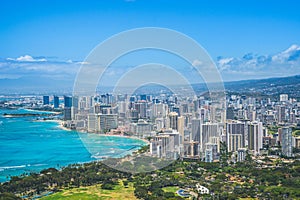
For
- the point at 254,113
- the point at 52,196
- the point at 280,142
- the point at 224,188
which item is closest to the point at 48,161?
the point at 52,196

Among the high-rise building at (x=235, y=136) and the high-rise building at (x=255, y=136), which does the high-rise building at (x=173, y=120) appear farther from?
the high-rise building at (x=255, y=136)

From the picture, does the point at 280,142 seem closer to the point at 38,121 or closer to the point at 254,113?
the point at 254,113

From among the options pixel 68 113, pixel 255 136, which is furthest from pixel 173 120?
pixel 68 113

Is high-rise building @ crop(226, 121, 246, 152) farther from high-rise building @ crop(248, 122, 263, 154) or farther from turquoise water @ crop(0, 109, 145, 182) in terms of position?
turquoise water @ crop(0, 109, 145, 182)

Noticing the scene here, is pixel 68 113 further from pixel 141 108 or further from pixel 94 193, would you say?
pixel 94 193

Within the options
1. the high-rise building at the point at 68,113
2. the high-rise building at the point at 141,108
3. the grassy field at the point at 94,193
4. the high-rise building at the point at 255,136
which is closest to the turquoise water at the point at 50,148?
the high-rise building at the point at 141,108

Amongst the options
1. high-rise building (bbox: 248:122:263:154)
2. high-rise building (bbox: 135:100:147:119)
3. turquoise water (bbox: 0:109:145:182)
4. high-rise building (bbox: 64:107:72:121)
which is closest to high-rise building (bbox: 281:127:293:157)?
high-rise building (bbox: 248:122:263:154)
